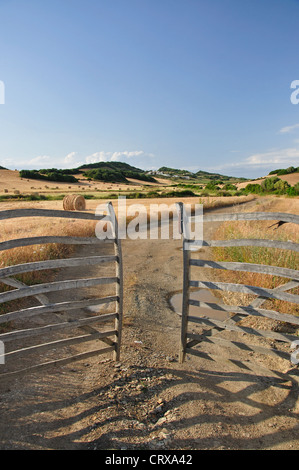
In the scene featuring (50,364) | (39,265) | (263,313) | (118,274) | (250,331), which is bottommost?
(50,364)

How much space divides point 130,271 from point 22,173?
7486cm

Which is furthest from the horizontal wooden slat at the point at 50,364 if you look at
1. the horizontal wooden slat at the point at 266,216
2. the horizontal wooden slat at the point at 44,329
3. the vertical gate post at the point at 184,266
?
the horizontal wooden slat at the point at 266,216

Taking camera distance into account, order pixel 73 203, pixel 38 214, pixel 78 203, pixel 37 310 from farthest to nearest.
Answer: pixel 78 203
pixel 73 203
pixel 38 214
pixel 37 310

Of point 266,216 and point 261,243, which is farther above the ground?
point 266,216

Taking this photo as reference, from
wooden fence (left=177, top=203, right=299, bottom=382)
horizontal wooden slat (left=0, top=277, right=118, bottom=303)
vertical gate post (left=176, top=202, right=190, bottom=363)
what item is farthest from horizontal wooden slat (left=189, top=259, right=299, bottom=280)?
horizontal wooden slat (left=0, top=277, right=118, bottom=303)

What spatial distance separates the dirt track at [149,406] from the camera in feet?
10.0

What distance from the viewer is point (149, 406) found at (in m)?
3.58

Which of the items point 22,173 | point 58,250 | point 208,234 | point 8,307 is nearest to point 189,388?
point 8,307

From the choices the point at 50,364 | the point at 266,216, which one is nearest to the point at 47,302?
the point at 50,364

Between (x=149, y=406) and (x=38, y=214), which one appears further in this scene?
(x=38, y=214)

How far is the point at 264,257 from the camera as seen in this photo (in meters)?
7.95

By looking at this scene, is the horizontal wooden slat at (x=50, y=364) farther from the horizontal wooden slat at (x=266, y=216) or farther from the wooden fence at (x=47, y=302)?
the horizontal wooden slat at (x=266, y=216)

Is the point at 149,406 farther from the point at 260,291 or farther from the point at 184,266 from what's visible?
the point at 260,291
